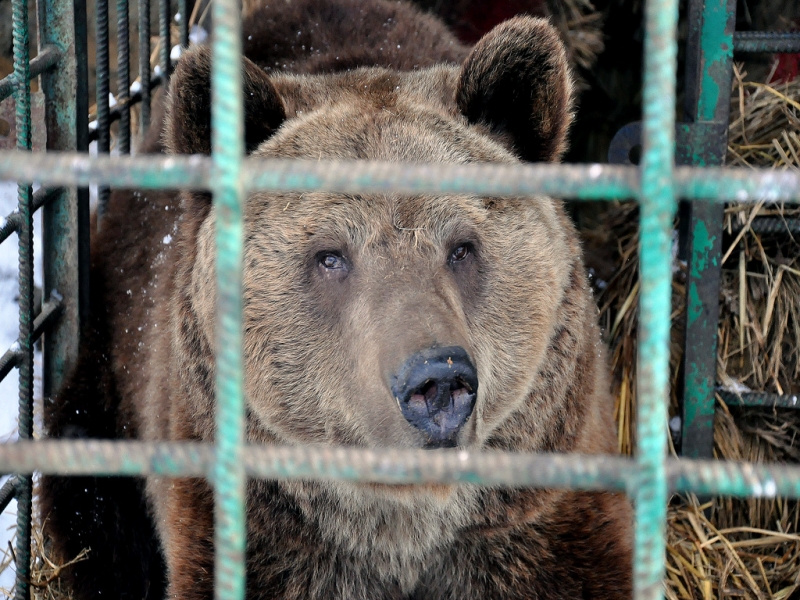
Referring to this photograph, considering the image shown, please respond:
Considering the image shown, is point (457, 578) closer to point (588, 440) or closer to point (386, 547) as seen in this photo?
point (386, 547)

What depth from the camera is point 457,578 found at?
299 cm

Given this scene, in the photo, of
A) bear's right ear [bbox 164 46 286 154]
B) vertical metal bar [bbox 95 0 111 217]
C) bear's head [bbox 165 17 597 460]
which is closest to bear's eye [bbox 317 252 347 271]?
bear's head [bbox 165 17 597 460]

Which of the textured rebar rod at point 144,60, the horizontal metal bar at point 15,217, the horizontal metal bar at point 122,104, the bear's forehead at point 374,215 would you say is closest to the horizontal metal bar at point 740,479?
the bear's forehead at point 374,215

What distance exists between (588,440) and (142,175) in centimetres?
223

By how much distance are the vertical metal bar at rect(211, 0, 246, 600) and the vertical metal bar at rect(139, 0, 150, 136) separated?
11.3 feet

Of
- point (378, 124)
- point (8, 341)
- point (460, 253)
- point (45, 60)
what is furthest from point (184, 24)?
point (460, 253)

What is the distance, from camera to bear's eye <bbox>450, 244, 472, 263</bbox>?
2.60 metres

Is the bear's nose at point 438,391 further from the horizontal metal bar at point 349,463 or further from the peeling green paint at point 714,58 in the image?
the peeling green paint at point 714,58

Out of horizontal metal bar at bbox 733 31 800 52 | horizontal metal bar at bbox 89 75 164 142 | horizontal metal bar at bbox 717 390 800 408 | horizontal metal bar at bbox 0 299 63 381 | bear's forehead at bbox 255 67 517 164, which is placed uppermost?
horizontal metal bar at bbox 733 31 800 52

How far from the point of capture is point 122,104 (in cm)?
449

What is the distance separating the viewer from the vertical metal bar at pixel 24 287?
3.15m

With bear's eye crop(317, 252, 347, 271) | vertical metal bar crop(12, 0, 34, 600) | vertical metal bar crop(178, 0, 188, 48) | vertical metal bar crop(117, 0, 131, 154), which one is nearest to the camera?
bear's eye crop(317, 252, 347, 271)

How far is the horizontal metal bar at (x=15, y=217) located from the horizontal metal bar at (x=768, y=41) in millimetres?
2939

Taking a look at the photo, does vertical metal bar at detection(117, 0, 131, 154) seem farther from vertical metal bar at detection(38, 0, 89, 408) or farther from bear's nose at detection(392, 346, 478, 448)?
bear's nose at detection(392, 346, 478, 448)
